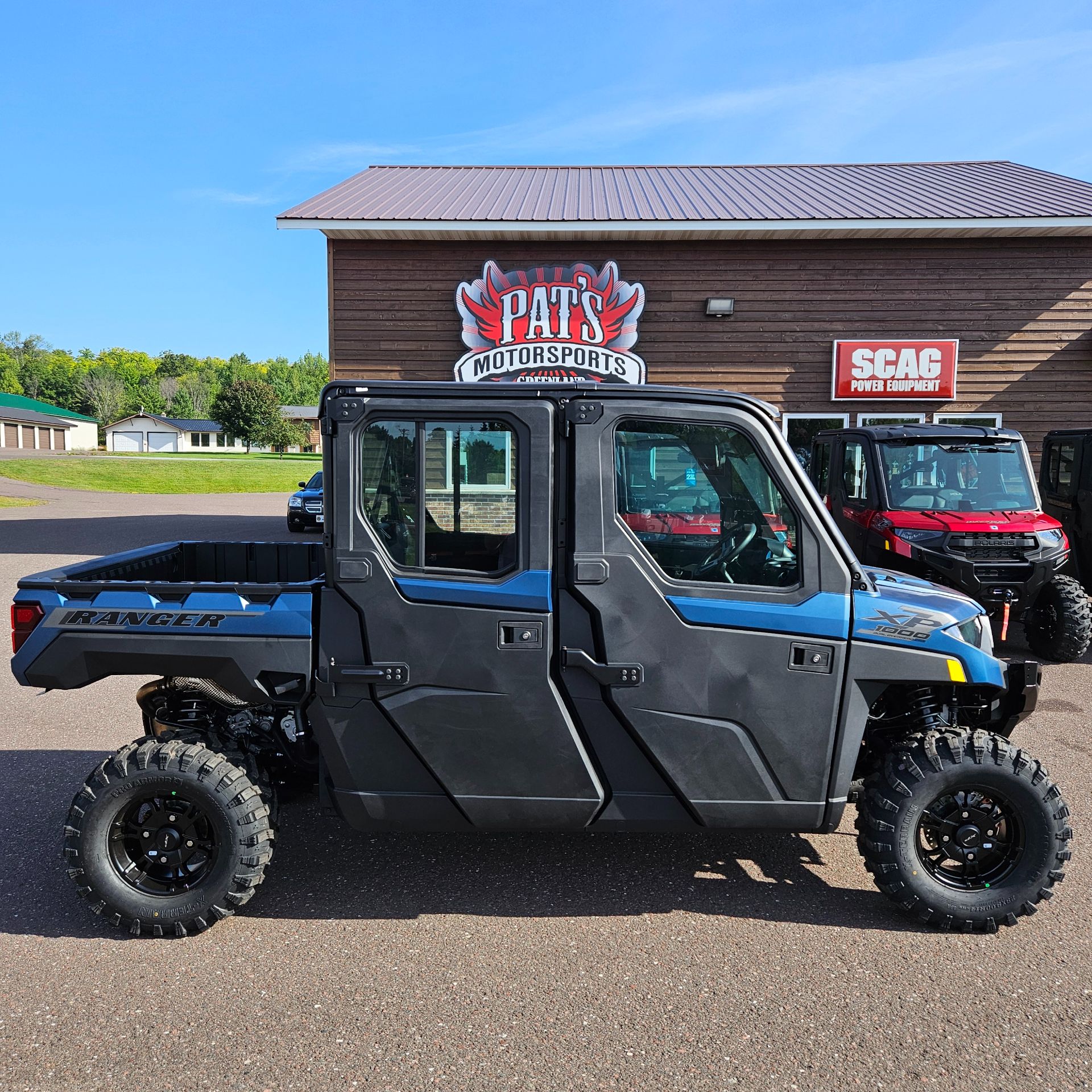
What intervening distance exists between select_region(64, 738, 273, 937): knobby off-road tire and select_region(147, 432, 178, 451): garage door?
378 feet

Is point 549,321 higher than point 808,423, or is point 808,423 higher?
point 549,321

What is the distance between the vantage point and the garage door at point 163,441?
109 metres

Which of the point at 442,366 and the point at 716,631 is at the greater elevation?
the point at 442,366

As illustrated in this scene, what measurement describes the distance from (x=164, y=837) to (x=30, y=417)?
89.0 meters

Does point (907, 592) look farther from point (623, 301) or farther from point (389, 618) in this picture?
point (623, 301)

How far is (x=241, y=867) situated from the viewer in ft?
11.0

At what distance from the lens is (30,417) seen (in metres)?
78.8

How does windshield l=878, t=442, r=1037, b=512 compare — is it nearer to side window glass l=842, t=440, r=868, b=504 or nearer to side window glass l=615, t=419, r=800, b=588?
side window glass l=842, t=440, r=868, b=504

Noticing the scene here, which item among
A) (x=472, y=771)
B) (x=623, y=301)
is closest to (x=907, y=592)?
(x=472, y=771)

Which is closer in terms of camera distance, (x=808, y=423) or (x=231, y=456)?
(x=808, y=423)

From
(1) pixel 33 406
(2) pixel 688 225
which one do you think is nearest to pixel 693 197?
(2) pixel 688 225

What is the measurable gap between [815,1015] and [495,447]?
2246 millimetres

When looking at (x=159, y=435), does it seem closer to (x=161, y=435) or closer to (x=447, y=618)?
(x=161, y=435)

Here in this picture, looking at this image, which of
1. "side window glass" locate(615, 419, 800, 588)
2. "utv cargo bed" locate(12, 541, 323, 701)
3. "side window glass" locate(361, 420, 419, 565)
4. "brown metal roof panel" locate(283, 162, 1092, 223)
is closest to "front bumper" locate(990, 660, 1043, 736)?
"side window glass" locate(615, 419, 800, 588)
